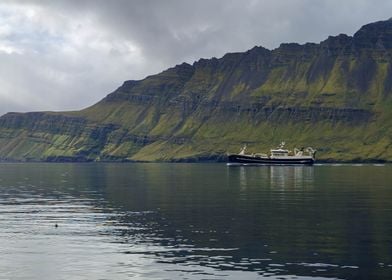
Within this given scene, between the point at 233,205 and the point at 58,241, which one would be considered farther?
the point at 233,205

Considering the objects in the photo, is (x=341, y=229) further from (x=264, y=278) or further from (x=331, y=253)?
(x=264, y=278)

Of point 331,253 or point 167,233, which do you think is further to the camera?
point 167,233

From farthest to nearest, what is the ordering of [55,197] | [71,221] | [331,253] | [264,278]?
[55,197] → [71,221] → [331,253] → [264,278]

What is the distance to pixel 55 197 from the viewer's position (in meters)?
128

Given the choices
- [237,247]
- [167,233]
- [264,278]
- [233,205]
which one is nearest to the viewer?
[264,278]

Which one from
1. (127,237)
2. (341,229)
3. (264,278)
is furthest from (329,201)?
(264,278)

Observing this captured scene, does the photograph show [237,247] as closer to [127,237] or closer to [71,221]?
[127,237]

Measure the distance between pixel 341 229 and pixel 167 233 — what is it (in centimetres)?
2032

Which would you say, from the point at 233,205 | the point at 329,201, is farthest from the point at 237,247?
the point at 329,201

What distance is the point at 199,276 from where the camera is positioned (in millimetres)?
48156

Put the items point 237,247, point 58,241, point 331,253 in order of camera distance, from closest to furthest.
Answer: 1. point 331,253
2. point 237,247
3. point 58,241

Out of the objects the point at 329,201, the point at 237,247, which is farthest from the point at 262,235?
the point at 329,201

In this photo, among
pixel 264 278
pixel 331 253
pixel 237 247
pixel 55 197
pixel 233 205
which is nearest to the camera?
pixel 264 278

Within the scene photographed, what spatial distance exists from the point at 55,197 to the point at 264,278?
87.6 meters
